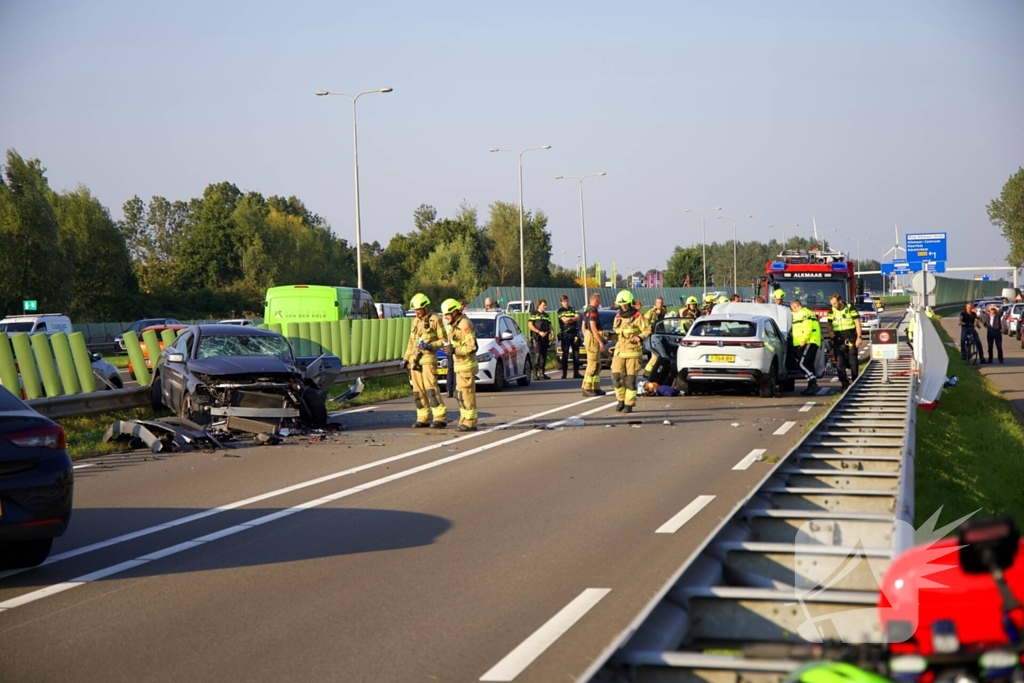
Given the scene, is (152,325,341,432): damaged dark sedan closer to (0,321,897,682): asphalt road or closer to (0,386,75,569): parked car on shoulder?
(0,321,897,682): asphalt road

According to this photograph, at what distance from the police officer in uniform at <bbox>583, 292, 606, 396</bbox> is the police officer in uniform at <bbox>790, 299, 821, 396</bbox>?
12.7 ft

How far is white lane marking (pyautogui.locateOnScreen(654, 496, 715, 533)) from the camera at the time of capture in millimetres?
8784

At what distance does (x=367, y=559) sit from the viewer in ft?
25.9

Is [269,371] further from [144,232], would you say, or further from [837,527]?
[144,232]

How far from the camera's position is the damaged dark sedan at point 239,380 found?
15.3 metres

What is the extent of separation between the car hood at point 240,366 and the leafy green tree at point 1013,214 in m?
100

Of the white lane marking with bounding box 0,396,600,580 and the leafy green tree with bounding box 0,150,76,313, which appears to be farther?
the leafy green tree with bounding box 0,150,76,313

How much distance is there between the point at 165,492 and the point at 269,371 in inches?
169

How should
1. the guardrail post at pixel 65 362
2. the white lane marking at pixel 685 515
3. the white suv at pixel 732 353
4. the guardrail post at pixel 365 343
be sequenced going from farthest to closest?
the guardrail post at pixel 365 343
the white suv at pixel 732 353
the guardrail post at pixel 65 362
the white lane marking at pixel 685 515

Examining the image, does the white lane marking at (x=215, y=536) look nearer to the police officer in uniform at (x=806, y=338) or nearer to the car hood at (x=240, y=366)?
the car hood at (x=240, y=366)

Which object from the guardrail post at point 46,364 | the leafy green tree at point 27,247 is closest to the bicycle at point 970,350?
the guardrail post at point 46,364

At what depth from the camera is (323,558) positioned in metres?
7.94

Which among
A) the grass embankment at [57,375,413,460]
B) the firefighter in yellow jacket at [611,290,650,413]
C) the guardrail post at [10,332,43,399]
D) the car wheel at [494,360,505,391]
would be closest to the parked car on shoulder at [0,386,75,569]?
the grass embankment at [57,375,413,460]

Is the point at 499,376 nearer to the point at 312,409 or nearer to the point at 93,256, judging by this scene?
the point at 312,409
